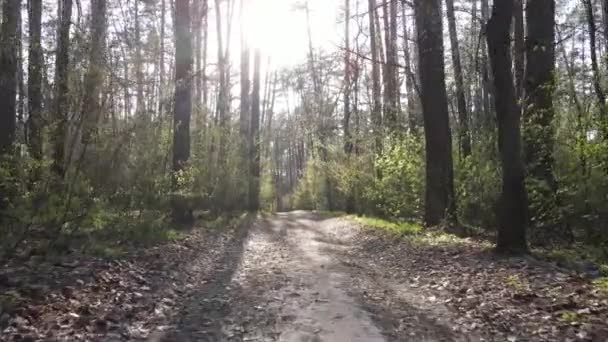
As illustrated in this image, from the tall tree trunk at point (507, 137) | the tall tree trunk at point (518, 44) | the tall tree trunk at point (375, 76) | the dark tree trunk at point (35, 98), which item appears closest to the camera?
the dark tree trunk at point (35, 98)

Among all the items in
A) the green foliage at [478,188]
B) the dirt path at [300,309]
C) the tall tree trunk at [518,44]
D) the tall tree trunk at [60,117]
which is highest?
the tall tree trunk at [518,44]

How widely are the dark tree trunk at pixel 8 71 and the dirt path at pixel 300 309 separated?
4.43 metres

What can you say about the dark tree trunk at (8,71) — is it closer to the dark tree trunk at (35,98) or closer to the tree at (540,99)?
the dark tree trunk at (35,98)

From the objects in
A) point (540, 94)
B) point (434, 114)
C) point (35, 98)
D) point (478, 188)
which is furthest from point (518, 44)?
point (35, 98)

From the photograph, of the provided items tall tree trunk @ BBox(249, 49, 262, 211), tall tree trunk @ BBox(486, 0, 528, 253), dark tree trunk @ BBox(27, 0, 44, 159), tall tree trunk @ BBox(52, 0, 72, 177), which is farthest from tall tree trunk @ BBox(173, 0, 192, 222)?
tall tree trunk @ BBox(249, 49, 262, 211)

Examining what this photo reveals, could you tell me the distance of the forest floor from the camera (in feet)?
16.8

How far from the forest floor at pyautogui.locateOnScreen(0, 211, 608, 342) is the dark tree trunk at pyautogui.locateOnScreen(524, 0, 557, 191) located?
2024mm

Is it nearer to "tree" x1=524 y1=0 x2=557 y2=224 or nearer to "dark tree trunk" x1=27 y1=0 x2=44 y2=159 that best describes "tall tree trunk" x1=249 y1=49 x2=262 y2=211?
"tree" x1=524 y1=0 x2=557 y2=224

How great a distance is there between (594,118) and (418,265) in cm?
363

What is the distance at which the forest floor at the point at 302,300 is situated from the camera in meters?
5.11

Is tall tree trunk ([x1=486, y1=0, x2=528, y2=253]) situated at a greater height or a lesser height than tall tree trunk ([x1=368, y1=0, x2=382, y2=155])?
lesser

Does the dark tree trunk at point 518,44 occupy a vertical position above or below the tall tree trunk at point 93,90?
above

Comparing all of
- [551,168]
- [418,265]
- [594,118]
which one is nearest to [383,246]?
[418,265]

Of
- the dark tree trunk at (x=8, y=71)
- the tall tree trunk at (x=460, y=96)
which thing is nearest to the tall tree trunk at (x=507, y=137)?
the tall tree trunk at (x=460, y=96)
